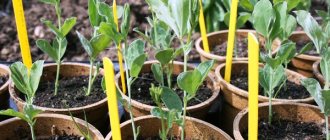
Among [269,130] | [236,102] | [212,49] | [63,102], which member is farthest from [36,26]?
[269,130]

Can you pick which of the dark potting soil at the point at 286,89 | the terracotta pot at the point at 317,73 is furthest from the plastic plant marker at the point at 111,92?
the terracotta pot at the point at 317,73

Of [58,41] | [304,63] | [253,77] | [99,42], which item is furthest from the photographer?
[304,63]

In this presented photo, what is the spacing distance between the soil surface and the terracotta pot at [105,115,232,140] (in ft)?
3.12

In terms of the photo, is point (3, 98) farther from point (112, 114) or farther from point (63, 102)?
point (112, 114)

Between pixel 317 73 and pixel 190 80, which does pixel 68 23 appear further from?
Answer: pixel 317 73

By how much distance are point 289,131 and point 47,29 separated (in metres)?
1.54

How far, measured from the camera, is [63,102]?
4.46 feet

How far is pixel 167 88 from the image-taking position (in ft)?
3.69

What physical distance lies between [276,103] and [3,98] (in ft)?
2.49

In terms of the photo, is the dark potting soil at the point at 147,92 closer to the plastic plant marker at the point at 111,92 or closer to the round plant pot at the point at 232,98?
the round plant pot at the point at 232,98

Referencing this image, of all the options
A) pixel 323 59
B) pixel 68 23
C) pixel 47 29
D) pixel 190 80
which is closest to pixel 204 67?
pixel 190 80

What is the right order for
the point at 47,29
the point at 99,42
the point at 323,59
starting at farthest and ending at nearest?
the point at 47,29
the point at 99,42
the point at 323,59

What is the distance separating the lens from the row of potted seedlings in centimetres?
111

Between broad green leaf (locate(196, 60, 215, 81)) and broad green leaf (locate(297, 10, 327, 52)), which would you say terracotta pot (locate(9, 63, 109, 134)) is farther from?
broad green leaf (locate(297, 10, 327, 52))
